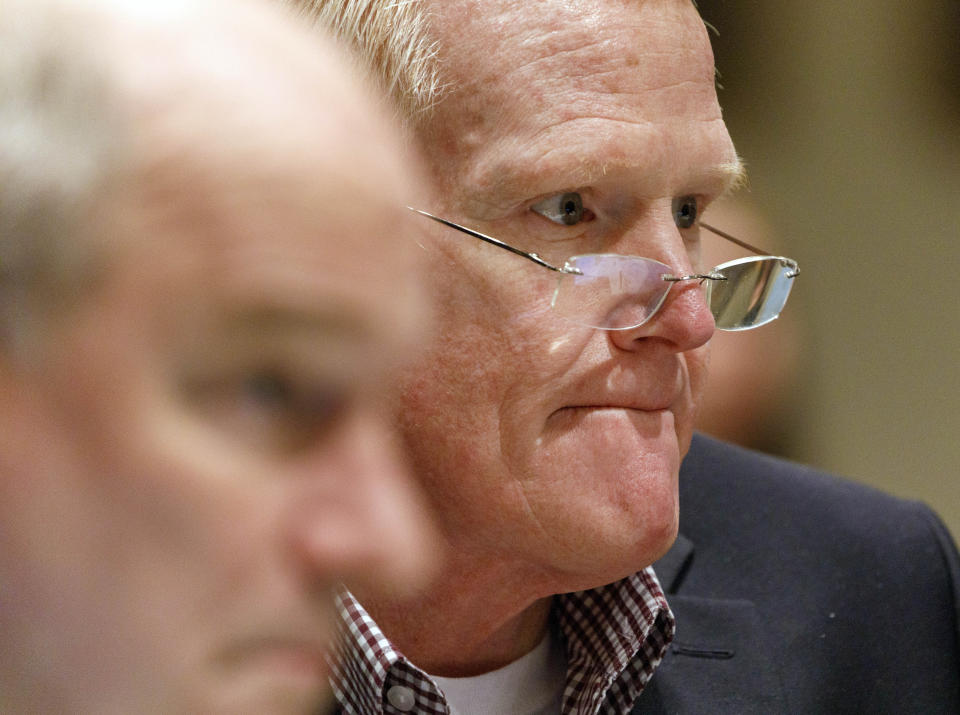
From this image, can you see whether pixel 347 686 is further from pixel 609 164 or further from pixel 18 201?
pixel 18 201

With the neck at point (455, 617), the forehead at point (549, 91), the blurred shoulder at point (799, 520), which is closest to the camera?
the forehead at point (549, 91)

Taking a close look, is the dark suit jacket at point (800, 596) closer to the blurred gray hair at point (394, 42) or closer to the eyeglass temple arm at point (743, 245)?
the eyeglass temple arm at point (743, 245)

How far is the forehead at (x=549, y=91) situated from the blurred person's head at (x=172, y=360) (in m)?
0.69

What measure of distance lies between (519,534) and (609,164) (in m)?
0.46

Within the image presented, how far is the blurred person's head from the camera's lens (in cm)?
68

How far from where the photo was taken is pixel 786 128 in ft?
11.6

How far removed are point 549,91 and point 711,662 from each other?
2.95ft

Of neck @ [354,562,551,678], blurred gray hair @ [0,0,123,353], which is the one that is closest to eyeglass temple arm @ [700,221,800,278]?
neck @ [354,562,551,678]

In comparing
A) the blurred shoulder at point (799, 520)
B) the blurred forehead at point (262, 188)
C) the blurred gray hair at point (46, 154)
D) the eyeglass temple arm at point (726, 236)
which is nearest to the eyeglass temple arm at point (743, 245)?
the eyeglass temple arm at point (726, 236)

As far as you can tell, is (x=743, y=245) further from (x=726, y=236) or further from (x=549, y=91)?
(x=549, y=91)

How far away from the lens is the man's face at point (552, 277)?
144 centimetres

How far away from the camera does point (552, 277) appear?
1.49 meters

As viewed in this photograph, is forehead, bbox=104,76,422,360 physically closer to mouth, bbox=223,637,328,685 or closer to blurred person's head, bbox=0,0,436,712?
blurred person's head, bbox=0,0,436,712

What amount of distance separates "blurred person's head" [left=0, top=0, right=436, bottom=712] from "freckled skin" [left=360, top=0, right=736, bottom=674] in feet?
2.29
